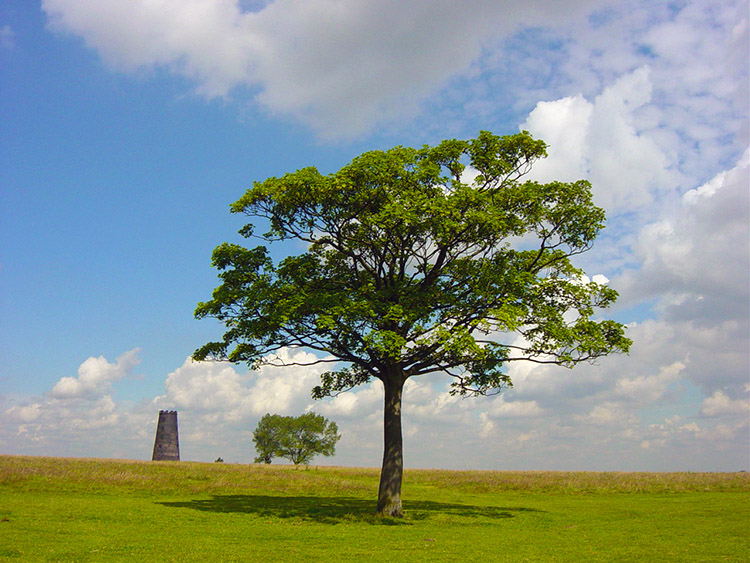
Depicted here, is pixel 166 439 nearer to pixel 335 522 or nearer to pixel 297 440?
pixel 297 440

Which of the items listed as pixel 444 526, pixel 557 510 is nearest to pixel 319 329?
pixel 444 526

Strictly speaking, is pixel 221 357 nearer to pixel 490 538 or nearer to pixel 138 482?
pixel 138 482

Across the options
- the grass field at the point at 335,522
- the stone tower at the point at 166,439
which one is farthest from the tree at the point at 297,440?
the grass field at the point at 335,522

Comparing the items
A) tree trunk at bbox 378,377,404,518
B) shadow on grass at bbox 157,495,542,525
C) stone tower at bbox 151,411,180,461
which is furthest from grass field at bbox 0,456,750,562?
stone tower at bbox 151,411,180,461

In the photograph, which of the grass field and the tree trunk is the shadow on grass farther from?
the tree trunk

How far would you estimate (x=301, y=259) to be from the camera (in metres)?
30.6

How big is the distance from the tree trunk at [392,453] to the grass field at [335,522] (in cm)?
109

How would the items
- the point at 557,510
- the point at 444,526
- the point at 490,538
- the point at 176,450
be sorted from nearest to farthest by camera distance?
1. the point at 490,538
2. the point at 444,526
3. the point at 557,510
4. the point at 176,450

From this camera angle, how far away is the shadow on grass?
87.8ft

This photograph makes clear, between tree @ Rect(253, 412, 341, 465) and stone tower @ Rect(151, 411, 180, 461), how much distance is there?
25.9m

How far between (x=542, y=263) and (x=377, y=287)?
949 cm

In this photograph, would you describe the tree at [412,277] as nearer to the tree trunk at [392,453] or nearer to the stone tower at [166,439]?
the tree trunk at [392,453]

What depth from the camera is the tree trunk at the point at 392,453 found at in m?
27.2

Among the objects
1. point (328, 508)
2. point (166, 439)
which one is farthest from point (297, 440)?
point (328, 508)
